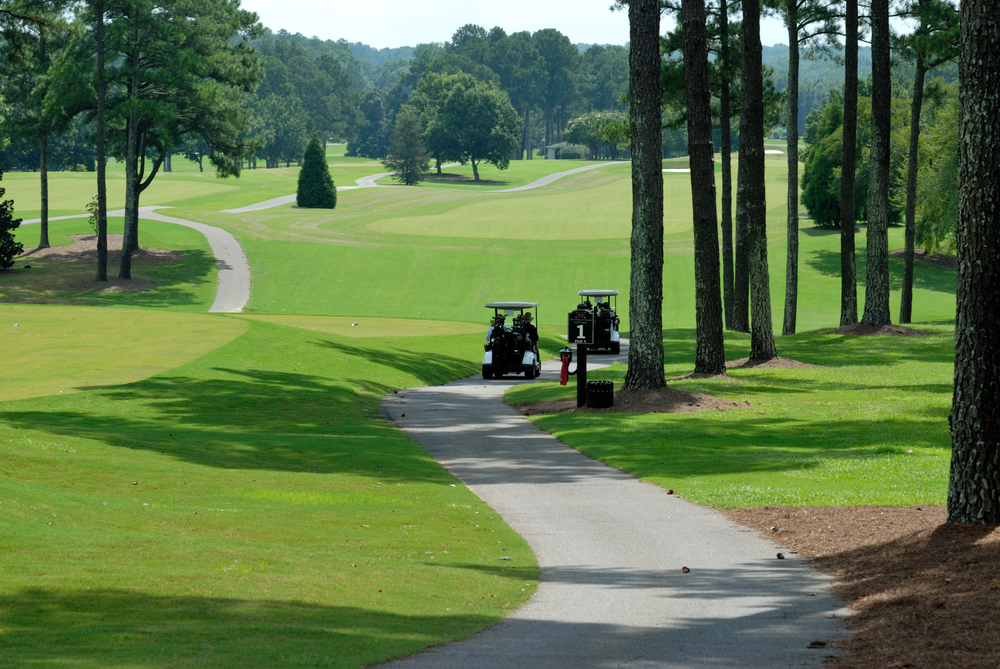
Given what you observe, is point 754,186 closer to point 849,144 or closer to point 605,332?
point 849,144

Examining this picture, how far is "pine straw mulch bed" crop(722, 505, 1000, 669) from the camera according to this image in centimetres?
770

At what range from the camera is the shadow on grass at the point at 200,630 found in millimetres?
6992

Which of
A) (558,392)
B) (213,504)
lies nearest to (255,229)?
(558,392)

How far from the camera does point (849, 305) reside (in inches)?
1663

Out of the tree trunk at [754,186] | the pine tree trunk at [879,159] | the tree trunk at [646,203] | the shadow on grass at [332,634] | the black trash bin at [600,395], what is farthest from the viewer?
the pine tree trunk at [879,159]

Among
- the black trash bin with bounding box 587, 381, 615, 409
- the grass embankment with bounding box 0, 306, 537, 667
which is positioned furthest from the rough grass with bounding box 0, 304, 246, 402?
the black trash bin with bounding box 587, 381, 615, 409

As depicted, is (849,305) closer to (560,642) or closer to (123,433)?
(123,433)

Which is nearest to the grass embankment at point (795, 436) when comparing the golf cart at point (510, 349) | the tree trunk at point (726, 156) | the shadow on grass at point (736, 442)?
the shadow on grass at point (736, 442)

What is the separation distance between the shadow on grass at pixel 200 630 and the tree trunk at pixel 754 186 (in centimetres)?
2396

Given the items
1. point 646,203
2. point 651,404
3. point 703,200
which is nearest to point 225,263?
point 703,200

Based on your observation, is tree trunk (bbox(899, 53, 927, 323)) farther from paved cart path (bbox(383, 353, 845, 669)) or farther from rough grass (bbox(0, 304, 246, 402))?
paved cart path (bbox(383, 353, 845, 669))

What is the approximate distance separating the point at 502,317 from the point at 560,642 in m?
25.0

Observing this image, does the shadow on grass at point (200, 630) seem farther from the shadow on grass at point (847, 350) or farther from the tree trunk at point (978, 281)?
the shadow on grass at point (847, 350)

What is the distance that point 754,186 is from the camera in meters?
32.1
